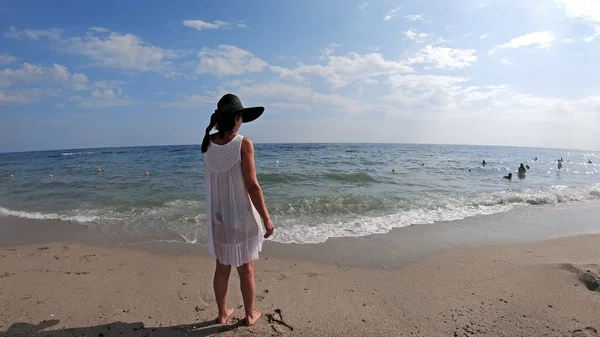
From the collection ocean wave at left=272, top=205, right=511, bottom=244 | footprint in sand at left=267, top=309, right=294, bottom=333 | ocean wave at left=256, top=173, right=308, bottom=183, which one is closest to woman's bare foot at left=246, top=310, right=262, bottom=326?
footprint in sand at left=267, top=309, right=294, bottom=333

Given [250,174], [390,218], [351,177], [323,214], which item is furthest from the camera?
[351,177]

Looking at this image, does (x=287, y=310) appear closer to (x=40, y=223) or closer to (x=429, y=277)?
(x=429, y=277)

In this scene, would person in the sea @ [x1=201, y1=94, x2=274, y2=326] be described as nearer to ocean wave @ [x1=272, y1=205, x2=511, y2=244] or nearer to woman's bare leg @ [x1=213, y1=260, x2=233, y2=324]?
woman's bare leg @ [x1=213, y1=260, x2=233, y2=324]

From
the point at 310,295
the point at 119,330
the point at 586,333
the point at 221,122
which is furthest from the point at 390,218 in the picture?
the point at 119,330

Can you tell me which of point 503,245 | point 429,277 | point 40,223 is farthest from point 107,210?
point 503,245

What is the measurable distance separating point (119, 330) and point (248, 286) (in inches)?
51.9

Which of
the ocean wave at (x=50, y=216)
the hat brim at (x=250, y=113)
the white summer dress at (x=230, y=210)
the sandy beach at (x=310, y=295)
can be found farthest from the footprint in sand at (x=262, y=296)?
the ocean wave at (x=50, y=216)

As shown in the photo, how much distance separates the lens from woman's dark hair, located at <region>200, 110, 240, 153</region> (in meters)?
2.54

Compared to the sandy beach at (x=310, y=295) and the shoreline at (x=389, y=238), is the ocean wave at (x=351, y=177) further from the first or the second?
the sandy beach at (x=310, y=295)

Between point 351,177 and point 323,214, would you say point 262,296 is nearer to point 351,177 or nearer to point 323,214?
point 323,214

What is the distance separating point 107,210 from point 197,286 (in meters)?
6.35

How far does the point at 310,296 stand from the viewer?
360 centimetres

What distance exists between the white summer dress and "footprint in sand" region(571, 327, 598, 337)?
3072 millimetres

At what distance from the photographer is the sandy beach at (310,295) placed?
9.68 feet
